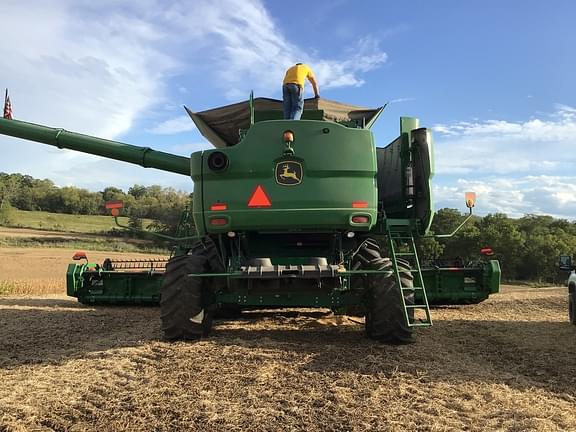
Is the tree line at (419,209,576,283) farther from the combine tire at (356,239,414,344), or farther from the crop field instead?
the combine tire at (356,239,414,344)

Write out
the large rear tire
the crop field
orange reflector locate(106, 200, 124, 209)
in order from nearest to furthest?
the crop field → the large rear tire → orange reflector locate(106, 200, 124, 209)

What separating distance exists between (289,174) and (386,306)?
1.91 metres

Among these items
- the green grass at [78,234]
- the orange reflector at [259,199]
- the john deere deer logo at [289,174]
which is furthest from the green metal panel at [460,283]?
the green grass at [78,234]

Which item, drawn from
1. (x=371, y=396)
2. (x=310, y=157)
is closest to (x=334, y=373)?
(x=371, y=396)

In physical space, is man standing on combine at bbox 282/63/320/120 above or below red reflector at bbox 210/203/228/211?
above

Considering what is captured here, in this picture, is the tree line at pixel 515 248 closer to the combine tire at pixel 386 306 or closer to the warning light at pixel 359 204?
the combine tire at pixel 386 306

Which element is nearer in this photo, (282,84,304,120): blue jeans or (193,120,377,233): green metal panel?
(193,120,377,233): green metal panel

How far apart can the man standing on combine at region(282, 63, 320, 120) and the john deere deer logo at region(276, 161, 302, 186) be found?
1151mm

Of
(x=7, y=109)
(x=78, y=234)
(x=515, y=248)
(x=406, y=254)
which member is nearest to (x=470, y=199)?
(x=406, y=254)

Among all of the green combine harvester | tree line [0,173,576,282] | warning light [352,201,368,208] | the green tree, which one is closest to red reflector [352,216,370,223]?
the green combine harvester

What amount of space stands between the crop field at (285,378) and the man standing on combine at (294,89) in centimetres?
299

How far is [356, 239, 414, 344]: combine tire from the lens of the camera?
5902mm

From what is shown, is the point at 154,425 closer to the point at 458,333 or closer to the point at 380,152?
the point at 458,333

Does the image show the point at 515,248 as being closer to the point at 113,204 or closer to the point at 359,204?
the point at 359,204
